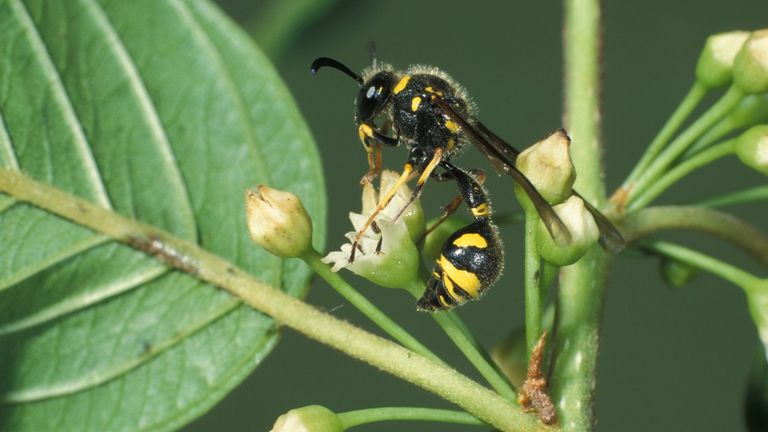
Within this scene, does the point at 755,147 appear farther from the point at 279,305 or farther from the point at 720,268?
the point at 279,305

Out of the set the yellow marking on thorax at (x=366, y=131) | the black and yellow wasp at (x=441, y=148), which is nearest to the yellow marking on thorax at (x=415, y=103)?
the black and yellow wasp at (x=441, y=148)

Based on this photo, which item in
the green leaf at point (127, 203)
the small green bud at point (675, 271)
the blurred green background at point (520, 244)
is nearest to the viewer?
the green leaf at point (127, 203)

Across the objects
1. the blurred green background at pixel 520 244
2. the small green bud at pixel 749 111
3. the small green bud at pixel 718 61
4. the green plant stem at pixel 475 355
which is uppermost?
the small green bud at pixel 718 61

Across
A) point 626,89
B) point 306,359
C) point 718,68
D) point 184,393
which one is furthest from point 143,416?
point 626,89

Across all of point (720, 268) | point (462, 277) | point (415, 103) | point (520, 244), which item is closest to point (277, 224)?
point (462, 277)

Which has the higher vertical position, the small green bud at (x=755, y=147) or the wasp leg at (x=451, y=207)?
the small green bud at (x=755, y=147)

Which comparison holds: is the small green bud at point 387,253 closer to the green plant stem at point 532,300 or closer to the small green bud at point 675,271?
the green plant stem at point 532,300
